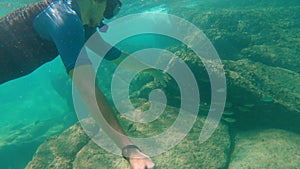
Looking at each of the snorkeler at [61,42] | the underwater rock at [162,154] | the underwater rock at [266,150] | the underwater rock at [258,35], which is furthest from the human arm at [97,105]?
the underwater rock at [258,35]

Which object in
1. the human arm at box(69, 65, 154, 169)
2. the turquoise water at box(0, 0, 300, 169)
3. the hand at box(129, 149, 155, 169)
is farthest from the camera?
the turquoise water at box(0, 0, 300, 169)

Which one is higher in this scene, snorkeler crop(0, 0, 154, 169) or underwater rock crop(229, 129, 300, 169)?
snorkeler crop(0, 0, 154, 169)

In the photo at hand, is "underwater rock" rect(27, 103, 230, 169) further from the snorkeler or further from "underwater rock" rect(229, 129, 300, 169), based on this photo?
the snorkeler

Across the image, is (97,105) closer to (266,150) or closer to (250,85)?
(266,150)

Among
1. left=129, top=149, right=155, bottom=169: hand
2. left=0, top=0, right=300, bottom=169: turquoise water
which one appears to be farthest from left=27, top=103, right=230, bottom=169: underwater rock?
left=129, top=149, right=155, bottom=169: hand

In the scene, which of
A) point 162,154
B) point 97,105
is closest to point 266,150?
point 162,154

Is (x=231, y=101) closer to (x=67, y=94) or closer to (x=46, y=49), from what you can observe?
(x=46, y=49)

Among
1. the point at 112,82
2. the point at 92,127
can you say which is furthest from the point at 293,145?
the point at 112,82
